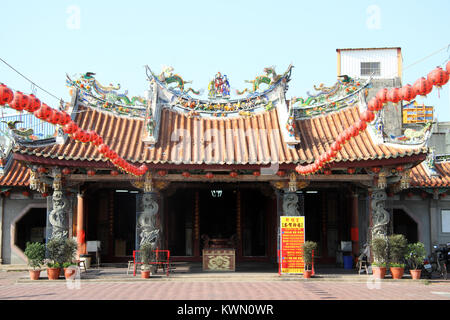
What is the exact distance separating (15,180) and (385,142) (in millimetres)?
13329

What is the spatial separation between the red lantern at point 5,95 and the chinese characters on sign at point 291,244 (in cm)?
937

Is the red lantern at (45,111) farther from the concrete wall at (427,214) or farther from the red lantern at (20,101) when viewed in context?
the concrete wall at (427,214)

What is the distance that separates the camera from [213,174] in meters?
16.5

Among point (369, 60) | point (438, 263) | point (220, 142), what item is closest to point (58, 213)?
point (220, 142)

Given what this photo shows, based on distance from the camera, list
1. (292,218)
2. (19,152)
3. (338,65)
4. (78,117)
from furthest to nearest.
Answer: (338,65)
(78,117)
(292,218)
(19,152)

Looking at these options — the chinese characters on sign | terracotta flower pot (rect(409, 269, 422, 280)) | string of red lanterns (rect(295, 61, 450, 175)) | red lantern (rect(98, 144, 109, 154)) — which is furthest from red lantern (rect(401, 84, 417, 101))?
terracotta flower pot (rect(409, 269, 422, 280))

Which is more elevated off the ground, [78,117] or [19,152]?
[78,117]

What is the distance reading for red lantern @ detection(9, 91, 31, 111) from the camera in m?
8.38

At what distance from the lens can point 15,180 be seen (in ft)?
63.5

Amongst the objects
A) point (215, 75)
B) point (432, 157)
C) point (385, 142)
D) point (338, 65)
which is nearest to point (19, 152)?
point (215, 75)

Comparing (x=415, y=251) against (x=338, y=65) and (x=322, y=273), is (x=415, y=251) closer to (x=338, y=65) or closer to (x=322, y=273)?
(x=322, y=273)

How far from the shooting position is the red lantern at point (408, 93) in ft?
28.6

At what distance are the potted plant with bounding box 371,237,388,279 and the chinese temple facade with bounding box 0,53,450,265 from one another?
1.90ft

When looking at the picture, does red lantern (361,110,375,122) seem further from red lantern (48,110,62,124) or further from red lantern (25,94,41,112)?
red lantern (25,94,41,112)
